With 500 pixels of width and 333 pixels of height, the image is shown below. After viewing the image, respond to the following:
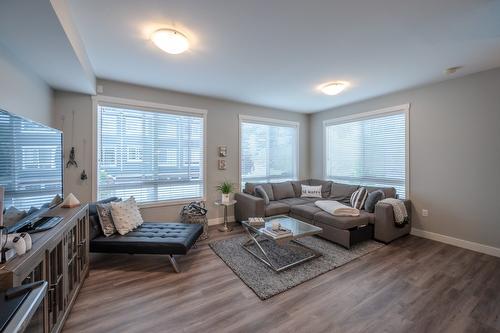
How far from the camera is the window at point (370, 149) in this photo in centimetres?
377

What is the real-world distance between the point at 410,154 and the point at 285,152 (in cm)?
252

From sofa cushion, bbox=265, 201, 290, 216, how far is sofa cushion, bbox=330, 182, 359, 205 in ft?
3.66

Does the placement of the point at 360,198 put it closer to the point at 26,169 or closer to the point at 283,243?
the point at 283,243

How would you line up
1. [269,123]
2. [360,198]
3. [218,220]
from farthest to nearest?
[269,123] → [218,220] → [360,198]

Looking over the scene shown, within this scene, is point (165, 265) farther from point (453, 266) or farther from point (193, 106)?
point (453, 266)

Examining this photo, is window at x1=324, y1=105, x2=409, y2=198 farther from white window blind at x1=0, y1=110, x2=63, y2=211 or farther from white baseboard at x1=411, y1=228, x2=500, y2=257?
white window blind at x1=0, y1=110, x2=63, y2=211

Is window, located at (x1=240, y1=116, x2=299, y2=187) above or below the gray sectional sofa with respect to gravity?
above

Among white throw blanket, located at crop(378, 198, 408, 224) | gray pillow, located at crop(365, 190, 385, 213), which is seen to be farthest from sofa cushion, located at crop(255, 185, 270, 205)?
white throw blanket, located at crop(378, 198, 408, 224)

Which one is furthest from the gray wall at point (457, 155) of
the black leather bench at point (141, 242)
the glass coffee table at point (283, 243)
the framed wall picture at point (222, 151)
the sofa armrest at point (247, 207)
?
the black leather bench at point (141, 242)

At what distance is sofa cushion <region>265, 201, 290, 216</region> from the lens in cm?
382

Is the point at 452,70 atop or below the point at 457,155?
atop

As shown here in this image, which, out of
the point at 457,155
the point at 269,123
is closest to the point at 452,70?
the point at 457,155

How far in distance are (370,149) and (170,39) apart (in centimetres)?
401

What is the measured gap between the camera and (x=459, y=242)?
3119 millimetres
